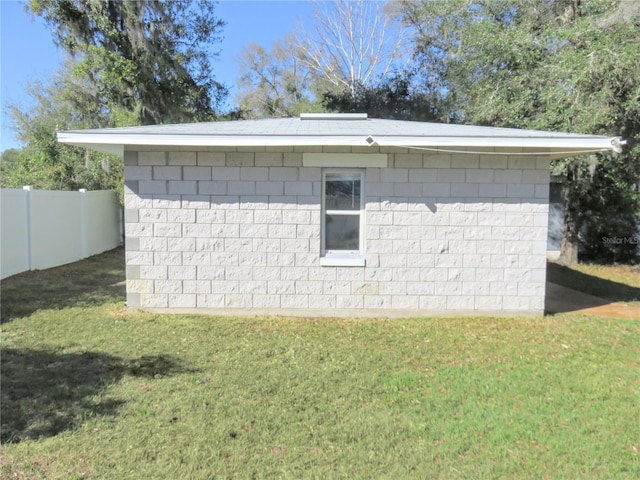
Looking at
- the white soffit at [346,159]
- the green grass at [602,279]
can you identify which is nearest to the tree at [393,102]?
the green grass at [602,279]

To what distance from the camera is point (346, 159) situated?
7.71 m

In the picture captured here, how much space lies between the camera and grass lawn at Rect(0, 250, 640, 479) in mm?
3475

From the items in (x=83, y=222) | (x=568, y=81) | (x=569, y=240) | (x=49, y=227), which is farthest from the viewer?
(x=569, y=240)

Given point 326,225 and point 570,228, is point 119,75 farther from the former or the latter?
point 570,228

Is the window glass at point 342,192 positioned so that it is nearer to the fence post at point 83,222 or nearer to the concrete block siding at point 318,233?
the concrete block siding at point 318,233

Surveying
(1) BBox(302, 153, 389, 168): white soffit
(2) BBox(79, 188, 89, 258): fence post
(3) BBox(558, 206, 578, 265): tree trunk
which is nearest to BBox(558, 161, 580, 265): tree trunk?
(3) BBox(558, 206, 578, 265): tree trunk

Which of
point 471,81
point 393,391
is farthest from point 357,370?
point 471,81

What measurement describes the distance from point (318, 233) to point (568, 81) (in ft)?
21.8

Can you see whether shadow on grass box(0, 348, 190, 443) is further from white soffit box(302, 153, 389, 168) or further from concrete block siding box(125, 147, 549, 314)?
white soffit box(302, 153, 389, 168)

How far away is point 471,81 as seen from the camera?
44.5 feet

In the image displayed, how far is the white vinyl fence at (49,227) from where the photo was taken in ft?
33.9

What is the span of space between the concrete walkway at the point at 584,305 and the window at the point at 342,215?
3.87 meters

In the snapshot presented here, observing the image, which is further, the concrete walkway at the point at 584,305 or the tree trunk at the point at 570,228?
the tree trunk at the point at 570,228

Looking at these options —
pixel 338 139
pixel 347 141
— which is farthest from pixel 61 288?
pixel 347 141
